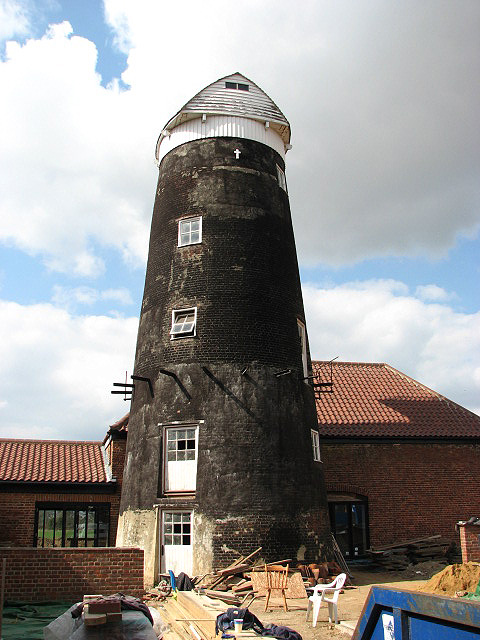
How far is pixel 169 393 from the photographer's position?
694 inches

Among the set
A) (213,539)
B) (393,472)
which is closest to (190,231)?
(213,539)

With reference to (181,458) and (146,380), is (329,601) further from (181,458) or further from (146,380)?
(146,380)

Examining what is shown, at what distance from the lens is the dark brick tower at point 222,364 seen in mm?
16406

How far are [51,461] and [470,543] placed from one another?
14.2m

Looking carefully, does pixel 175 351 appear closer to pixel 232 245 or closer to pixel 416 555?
pixel 232 245

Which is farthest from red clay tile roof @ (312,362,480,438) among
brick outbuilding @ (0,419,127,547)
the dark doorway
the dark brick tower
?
brick outbuilding @ (0,419,127,547)

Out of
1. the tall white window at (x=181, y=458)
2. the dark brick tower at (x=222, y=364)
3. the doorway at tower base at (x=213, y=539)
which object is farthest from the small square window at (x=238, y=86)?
the doorway at tower base at (x=213, y=539)

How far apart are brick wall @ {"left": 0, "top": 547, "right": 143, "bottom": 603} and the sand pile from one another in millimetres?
6258

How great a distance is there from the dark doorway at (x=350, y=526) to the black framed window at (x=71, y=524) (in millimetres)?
8012

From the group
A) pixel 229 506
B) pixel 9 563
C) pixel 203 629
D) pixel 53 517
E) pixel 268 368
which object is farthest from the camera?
pixel 53 517

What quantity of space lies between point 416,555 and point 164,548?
10188mm

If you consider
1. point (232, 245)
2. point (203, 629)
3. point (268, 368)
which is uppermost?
point (232, 245)

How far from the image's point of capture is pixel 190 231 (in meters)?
18.9

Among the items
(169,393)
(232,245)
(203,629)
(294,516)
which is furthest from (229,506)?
(232,245)
